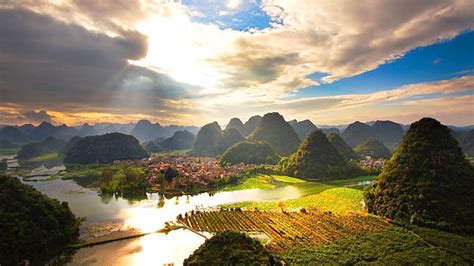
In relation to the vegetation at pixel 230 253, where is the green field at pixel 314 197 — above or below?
below

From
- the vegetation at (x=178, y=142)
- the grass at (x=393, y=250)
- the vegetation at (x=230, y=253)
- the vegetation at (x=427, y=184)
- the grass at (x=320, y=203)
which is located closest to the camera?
the vegetation at (x=230, y=253)

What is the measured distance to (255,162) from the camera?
63.1 metres

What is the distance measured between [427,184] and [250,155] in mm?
42229

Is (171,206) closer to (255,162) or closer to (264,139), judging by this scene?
(255,162)

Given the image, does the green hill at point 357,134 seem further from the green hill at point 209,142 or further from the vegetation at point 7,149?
the vegetation at point 7,149

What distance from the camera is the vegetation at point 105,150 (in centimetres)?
7262

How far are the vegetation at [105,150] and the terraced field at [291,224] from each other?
53.6 metres

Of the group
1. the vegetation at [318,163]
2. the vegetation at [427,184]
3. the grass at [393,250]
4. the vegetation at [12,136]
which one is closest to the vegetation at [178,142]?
the vegetation at [318,163]

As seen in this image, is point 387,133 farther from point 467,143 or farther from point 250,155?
point 250,155

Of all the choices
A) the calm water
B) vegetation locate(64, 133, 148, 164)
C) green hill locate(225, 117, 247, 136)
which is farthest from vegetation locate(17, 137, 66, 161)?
green hill locate(225, 117, 247, 136)

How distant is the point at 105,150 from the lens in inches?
2936

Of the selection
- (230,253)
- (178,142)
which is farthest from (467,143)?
(178,142)

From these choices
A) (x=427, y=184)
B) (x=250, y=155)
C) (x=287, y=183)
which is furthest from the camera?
(x=250, y=155)

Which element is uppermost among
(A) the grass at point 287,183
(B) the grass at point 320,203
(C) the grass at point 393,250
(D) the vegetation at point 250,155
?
(D) the vegetation at point 250,155
